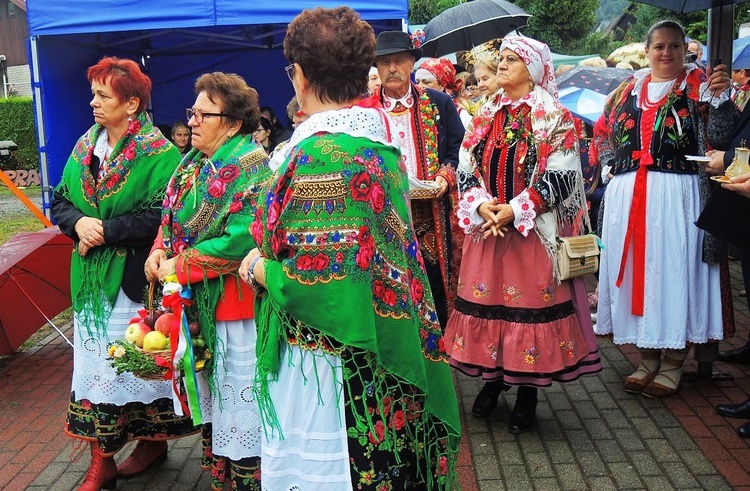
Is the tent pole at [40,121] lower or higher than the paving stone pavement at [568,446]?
higher

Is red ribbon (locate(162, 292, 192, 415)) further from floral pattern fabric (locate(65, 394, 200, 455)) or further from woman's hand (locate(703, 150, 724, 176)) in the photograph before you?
woman's hand (locate(703, 150, 724, 176))

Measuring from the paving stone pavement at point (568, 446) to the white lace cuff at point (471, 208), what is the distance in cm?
116

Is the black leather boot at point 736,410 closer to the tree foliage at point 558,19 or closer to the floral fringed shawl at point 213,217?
the floral fringed shawl at point 213,217

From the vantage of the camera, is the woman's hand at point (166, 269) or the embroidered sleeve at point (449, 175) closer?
the woman's hand at point (166, 269)

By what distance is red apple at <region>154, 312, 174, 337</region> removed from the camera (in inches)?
119

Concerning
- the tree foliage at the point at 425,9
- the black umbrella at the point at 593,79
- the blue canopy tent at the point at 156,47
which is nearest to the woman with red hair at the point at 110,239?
the blue canopy tent at the point at 156,47

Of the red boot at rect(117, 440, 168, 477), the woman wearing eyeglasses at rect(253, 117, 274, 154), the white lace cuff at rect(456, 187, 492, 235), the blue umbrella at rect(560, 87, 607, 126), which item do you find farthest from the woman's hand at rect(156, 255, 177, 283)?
the blue umbrella at rect(560, 87, 607, 126)

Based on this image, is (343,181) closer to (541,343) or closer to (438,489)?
(438,489)

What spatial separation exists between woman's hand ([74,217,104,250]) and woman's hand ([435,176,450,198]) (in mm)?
1901

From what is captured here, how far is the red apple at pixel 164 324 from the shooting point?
3.02m

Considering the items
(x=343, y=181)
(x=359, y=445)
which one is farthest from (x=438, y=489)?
(x=343, y=181)

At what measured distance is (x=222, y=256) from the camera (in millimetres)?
3043

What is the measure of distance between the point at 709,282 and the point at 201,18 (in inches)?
186

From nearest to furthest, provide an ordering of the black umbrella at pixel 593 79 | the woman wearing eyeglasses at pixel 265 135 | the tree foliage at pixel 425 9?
the woman wearing eyeglasses at pixel 265 135
the black umbrella at pixel 593 79
the tree foliage at pixel 425 9
